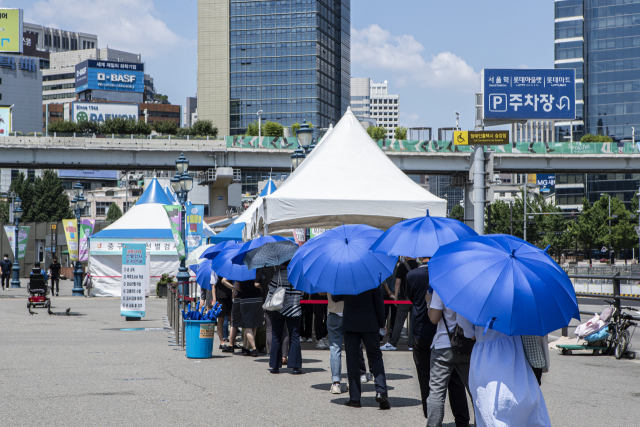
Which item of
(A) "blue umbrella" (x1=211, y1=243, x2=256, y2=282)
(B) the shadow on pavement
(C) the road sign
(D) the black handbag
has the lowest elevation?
(B) the shadow on pavement

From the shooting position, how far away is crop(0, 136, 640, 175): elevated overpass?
59.5 metres

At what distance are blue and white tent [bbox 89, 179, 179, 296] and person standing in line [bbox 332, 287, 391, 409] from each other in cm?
2607

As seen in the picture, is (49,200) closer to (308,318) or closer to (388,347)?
(308,318)

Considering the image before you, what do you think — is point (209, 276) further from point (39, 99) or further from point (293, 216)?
point (39, 99)

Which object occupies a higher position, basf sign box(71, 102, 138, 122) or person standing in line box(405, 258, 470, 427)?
basf sign box(71, 102, 138, 122)

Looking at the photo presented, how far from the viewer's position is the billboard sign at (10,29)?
360 ft

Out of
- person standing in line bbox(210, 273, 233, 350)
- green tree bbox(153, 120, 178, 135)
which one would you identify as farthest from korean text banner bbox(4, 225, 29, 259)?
green tree bbox(153, 120, 178, 135)

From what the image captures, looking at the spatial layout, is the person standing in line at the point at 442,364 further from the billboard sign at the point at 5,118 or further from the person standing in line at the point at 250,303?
the billboard sign at the point at 5,118

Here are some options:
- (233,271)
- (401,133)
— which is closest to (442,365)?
(233,271)

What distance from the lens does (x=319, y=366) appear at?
38.1 feet

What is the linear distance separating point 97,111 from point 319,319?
142 meters

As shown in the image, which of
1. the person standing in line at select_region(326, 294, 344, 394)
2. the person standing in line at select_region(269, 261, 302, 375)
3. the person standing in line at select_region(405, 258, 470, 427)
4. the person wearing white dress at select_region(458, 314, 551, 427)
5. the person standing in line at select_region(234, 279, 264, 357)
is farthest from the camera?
the person standing in line at select_region(234, 279, 264, 357)

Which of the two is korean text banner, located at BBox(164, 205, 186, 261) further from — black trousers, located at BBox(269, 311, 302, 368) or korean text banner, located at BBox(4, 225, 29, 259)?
korean text banner, located at BBox(4, 225, 29, 259)

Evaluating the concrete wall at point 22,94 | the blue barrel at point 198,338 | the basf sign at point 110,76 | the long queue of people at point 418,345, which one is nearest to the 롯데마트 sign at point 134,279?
the long queue of people at point 418,345
